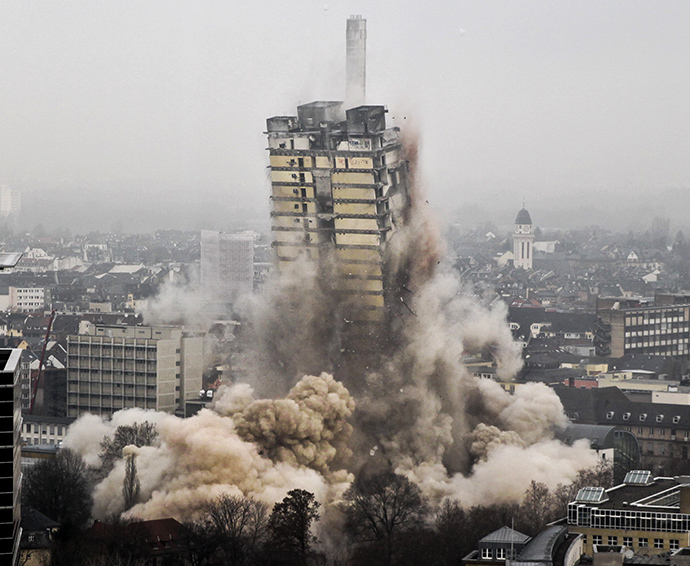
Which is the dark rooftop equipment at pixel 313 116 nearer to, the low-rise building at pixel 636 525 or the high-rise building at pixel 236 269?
the low-rise building at pixel 636 525

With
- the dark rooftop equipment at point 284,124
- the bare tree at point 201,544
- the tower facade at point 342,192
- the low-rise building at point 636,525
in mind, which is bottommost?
the bare tree at point 201,544

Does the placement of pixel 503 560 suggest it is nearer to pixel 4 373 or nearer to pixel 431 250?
pixel 4 373

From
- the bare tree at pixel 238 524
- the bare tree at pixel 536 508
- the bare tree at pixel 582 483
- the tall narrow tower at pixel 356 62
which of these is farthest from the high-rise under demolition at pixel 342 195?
the bare tree at pixel 238 524

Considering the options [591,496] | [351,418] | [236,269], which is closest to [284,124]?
[351,418]

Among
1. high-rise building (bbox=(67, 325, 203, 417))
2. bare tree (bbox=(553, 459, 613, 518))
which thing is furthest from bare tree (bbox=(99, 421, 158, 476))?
bare tree (bbox=(553, 459, 613, 518))

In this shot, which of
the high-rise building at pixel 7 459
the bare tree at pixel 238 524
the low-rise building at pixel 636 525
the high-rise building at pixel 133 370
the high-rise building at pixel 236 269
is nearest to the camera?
the high-rise building at pixel 7 459

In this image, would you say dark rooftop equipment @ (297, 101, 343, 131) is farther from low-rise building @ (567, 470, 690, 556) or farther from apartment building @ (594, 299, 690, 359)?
apartment building @ (594, 299, 690, 359)
